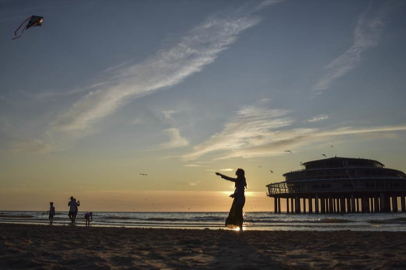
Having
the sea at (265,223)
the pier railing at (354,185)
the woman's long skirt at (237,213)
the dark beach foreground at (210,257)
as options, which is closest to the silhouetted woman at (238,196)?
the woman's long skirt at (237,213)

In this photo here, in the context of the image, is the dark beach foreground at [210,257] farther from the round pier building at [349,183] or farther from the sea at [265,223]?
the round pier building at [349,183]

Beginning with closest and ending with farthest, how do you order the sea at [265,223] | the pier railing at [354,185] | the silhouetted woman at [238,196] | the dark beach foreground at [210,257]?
the dark beach foreground at [210,257] → the silhouetted woman at [238,196] → the sea at [265,223] → the pier railing at [354,185]

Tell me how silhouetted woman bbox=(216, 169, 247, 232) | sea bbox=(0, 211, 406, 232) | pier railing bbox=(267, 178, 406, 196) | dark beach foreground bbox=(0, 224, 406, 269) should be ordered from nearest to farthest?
dark beach foreground bbox=(0, 224, 406, 269) < silhouetted woman bbox=(216, 169, 247, 232) < sea bbox=(0, 211, 406, 232) < pier railing bbox=(267, 178, 406, 196)

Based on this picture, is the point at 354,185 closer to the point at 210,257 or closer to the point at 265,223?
the point at 265,223

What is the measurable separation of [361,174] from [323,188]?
26.1 feet

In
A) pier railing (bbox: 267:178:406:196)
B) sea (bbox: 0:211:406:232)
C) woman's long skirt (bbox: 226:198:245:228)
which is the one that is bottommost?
sea (bbox: 0:211:406:232)

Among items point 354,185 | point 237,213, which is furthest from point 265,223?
point 354,185

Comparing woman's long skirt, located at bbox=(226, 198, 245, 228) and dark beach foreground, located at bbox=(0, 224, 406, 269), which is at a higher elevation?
woman's long skirt, located at bbox=(226, 198, 245, 228)

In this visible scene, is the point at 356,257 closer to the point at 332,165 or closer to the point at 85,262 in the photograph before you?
the point at 85,262

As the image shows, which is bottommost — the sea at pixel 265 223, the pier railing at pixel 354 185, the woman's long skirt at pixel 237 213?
the sea at pixel 265 223

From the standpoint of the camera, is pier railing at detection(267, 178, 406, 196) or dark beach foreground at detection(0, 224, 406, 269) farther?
pier railing at detection(267, 178, 406, 196)

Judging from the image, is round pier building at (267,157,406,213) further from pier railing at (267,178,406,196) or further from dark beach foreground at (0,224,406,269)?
dark beach foreground at (0,224,406,269)

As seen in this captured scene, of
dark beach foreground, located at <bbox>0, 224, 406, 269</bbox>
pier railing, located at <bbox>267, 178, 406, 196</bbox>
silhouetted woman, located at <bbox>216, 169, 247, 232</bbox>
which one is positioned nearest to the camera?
dark beach foreground, located at <bbox>0, 224, 406, 269</bbox>

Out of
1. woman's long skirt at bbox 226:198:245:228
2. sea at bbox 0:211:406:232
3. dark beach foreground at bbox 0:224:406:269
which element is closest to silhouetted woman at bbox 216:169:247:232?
woman's long skirt at bbox 226:198:245:228
